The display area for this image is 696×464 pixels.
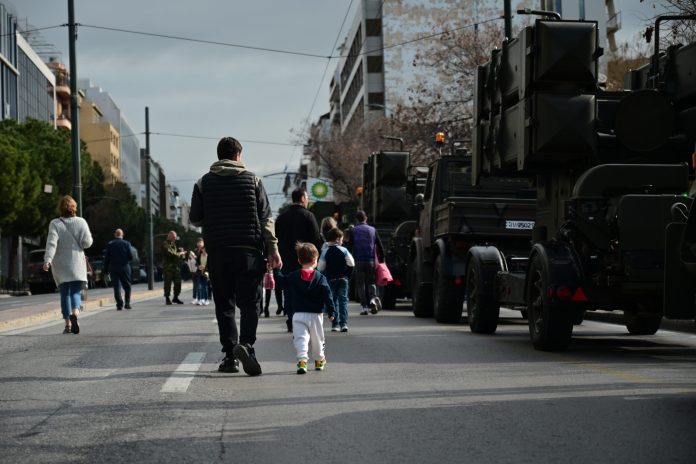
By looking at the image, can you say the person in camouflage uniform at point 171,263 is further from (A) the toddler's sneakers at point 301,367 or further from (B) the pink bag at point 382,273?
(A) the toddler's sneakers at point 301,367

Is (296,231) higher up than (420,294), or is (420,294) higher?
(296,231)

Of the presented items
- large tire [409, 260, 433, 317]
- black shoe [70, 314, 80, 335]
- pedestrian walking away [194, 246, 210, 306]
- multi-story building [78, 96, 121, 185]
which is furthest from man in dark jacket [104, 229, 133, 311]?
multi-story building [78, 96, 121, 185]

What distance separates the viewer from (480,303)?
14398 millimetres

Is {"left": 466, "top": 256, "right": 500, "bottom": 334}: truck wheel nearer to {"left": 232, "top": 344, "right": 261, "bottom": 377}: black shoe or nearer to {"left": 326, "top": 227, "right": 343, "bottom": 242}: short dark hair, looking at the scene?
{"left": 326, "top": 227, "right": 343, "bottom": 242}: short dark hair

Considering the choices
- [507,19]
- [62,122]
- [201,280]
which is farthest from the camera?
[62,122]

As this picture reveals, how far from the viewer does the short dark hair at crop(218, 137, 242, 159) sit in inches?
396

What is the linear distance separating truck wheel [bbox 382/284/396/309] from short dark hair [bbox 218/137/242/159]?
1303cm

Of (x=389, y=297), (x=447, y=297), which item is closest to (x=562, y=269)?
(x=447, y=297)

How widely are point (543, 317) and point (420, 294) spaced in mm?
7281

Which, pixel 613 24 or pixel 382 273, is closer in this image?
pixel 382 273

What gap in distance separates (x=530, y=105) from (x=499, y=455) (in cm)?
670

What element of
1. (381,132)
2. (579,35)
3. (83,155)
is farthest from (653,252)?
(83,155)

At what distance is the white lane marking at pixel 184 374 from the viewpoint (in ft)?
28.6

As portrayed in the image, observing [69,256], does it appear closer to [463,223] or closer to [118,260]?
[463,223]
